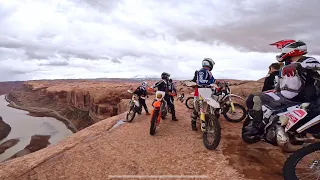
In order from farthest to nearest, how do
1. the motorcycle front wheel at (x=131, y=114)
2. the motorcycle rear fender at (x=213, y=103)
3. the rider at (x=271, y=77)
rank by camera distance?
the motorcycle front wheel at (x=131, y=114), the rider at (x=271, y=77), the motorcycle rear fender at (x=213, y=103)

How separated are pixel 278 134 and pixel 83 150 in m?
5.40

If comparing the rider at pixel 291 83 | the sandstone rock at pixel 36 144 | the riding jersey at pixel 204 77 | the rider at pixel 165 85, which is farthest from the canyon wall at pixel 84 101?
the rider at pixel 291 83

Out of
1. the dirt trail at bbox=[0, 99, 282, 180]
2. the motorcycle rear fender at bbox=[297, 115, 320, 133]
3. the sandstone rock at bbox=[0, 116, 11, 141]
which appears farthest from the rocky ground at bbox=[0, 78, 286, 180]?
the sandstone rock at bbox=[0, 116, 11, 141]

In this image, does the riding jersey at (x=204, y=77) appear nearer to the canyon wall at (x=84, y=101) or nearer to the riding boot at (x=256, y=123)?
the riding boot at (x=256, y=123)

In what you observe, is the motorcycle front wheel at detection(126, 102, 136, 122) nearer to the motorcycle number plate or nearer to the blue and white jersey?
the blue and white jersey

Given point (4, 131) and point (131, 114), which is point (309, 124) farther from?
point (4, 131)

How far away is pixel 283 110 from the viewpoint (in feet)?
16.9

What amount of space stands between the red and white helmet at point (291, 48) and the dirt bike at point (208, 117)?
7.80 ft

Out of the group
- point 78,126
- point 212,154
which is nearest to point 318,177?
point 212,154

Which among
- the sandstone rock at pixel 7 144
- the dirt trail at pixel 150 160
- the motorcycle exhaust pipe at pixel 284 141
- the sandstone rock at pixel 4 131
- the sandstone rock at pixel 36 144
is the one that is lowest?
the sandstone rock at pixel 4 131

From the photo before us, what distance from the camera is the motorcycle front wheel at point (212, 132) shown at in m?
6.64

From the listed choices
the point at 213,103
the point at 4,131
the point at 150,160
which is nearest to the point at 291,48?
the point at 213,103

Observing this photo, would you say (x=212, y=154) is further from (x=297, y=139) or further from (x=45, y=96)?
(x=45, y=96)

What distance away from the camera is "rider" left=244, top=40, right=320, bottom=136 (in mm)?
4508
